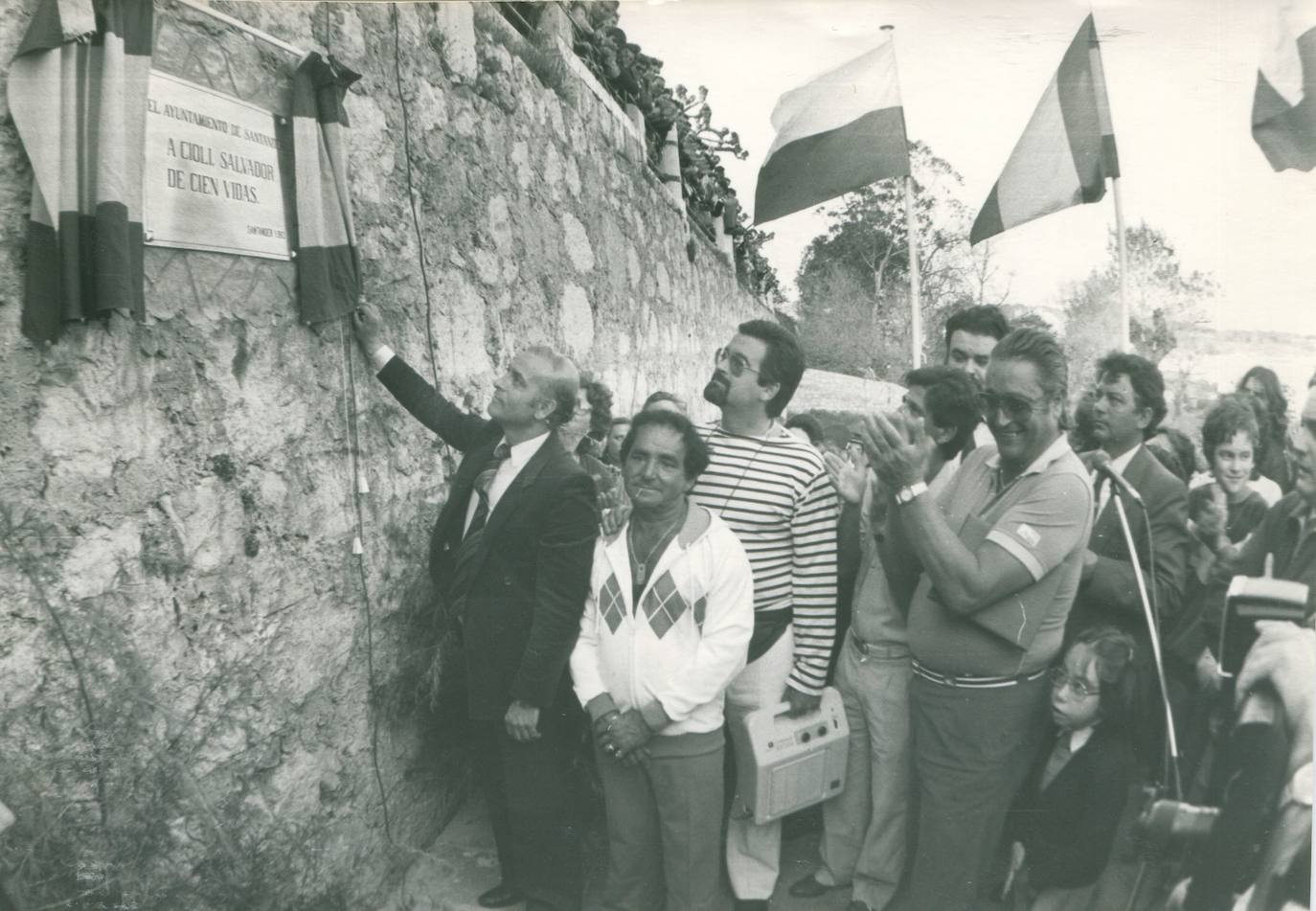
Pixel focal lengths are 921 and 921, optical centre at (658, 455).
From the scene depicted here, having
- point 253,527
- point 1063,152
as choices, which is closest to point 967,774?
point 253,527

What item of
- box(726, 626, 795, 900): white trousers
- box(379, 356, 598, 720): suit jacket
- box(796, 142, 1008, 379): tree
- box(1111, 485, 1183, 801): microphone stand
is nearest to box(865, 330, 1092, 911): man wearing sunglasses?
box(1111, 485, 1183, 801): microphone stand

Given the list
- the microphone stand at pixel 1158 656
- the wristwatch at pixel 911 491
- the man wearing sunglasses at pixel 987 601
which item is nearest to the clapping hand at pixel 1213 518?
the microphone stand at pixel 1158 656

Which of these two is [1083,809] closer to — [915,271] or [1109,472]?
[1109,472]

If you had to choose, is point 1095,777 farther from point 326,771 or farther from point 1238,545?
point 326,771

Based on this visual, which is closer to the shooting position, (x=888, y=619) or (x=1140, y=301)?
(x=888, y=619)

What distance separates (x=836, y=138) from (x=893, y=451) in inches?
75.5

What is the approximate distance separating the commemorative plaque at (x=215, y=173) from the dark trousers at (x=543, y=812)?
1.47 m

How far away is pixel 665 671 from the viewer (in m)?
2.30

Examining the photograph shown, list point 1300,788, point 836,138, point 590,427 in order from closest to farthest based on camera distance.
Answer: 1. point 1300,788
2. point 836,138
3. point 590,427

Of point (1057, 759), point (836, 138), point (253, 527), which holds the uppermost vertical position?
point (836, 138)

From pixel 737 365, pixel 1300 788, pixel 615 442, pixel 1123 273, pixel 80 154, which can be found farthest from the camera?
pixel 615 442

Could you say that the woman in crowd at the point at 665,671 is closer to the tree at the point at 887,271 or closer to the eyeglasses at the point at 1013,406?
the eyeglasses at the point at 1013,406

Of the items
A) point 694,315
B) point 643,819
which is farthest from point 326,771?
point 694,315

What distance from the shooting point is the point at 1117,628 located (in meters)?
2.32
